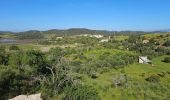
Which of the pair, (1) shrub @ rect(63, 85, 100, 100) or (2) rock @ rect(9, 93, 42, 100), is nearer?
(1) shrub @ rect(63, 85, 100, 100)

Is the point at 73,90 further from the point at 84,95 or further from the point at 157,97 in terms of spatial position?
the point at 157,97

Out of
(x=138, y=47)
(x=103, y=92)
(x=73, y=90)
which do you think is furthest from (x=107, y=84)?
(x=138, y=47)

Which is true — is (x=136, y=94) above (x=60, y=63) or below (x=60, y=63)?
below

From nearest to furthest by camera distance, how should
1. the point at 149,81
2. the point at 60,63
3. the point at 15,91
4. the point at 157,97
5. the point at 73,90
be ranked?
the point at 73,90, the point at 15,91, the point at 157,97, the point at 60,63, the point at 149,81

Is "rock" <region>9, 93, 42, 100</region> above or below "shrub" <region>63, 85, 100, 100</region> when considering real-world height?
below

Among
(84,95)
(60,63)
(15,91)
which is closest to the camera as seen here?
(84,95)

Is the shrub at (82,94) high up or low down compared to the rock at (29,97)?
up

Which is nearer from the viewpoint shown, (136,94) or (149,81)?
(136,94)

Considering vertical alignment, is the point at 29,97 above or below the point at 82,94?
below

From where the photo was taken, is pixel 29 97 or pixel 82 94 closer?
pixel 82 94

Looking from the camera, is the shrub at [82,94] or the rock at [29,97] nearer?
the shrub at [82,94]
